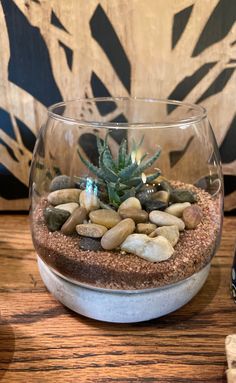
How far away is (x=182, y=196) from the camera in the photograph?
1.67 ft

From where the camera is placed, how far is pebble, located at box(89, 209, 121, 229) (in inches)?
17.1

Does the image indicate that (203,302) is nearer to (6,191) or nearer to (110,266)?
(110,266)

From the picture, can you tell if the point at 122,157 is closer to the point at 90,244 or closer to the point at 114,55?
the point at 90,244

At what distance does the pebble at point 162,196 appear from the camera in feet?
1.60

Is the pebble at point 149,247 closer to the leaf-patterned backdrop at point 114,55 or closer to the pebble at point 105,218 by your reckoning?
the pebble at point 105,218

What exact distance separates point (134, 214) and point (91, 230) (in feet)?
0.17

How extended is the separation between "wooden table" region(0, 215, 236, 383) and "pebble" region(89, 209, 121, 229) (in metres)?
0.12

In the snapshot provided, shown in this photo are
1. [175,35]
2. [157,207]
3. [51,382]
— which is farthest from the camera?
[175,35]

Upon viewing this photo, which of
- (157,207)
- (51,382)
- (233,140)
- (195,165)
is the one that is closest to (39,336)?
(51,382)

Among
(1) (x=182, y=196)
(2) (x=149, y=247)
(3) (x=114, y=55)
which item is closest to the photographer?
(2) (x=149, y=247)

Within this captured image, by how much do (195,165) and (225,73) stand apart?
20cm

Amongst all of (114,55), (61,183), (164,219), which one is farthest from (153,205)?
(114,55)

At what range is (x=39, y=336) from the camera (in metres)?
0.42

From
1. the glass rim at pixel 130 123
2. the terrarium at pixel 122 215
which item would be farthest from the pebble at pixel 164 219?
the glass rim at pixel 130 123
